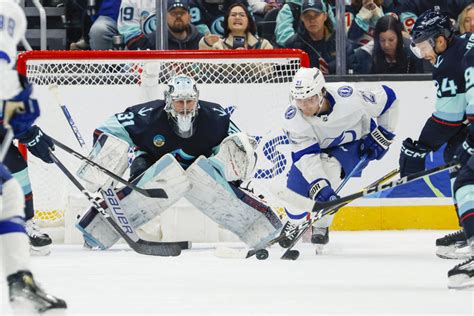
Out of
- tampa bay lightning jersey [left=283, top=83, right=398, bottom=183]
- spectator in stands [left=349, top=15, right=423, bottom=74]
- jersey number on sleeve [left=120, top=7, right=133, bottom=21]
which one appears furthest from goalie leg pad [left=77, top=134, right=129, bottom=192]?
spectator in stands [left=349, top=15, right=423, bottom=74]

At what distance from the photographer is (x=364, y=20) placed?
22.3 ft

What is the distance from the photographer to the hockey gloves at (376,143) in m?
5.95

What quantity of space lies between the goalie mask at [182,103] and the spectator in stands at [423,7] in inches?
63.6

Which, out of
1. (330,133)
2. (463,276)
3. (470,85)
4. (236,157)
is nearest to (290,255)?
(236,157)

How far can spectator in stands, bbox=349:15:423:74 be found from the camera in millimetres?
6781

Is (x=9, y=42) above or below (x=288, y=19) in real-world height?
above

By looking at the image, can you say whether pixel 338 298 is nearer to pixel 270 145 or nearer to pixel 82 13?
pixel 270 145

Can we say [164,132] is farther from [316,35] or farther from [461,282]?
[461,282]

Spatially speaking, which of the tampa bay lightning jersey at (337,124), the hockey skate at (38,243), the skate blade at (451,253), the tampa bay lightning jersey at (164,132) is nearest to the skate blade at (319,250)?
the tampa bay lightning jersey at (337,124)

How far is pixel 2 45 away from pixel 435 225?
13.1ft

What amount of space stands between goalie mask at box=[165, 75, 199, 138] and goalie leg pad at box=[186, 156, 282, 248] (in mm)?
200

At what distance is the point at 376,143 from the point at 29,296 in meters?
3.11

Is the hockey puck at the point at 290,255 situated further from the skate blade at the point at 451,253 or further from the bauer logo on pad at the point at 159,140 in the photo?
the bauer logo on pad at the point at 159,140

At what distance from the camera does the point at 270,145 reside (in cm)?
646
